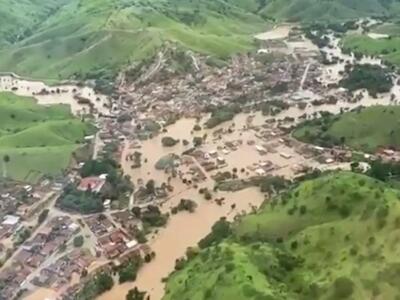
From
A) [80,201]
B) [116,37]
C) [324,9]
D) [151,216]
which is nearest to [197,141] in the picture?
[80,201]

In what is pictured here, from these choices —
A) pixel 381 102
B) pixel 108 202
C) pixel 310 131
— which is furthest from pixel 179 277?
pixel 381 102

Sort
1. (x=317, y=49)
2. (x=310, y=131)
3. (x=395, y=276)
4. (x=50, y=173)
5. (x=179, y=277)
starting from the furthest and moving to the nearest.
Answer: (x=317, y=49)
(x=310, y=131)
(x=50, y=173)
(x=179, y=277)
(x=395, y=276)

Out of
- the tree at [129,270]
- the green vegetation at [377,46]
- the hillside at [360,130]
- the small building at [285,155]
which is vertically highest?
the tree at [129,270]

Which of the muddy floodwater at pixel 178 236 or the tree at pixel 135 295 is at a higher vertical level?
the tree at pixel 135 295

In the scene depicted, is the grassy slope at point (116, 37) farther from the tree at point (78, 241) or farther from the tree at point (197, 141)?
the tree at point (78, 241)

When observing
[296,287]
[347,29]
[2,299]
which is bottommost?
[347,29]

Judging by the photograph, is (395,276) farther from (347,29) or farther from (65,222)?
(347,29)

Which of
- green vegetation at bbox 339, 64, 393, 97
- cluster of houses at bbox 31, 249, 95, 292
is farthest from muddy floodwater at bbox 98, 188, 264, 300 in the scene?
green vegetation at bbox 339, 64, 393, 97

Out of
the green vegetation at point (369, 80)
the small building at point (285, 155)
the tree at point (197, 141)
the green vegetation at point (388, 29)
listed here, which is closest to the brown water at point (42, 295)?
the tree at point (197, 141)
